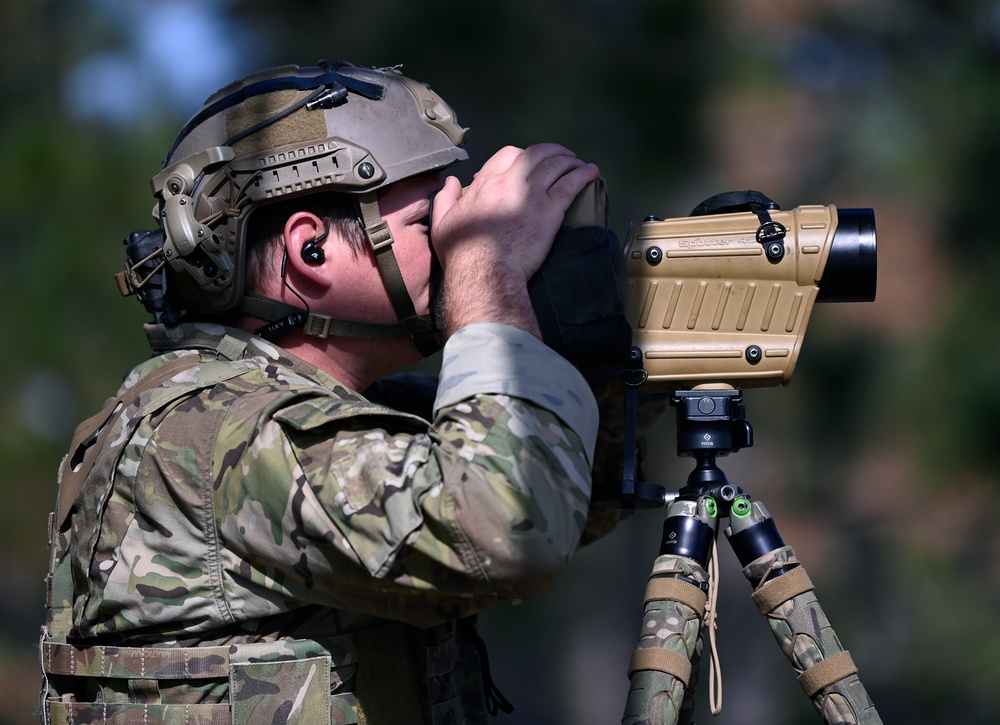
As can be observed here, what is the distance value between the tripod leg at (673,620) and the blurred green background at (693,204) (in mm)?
3189

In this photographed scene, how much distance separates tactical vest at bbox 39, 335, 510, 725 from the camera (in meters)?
1.80

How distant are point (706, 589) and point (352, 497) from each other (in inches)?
29.0

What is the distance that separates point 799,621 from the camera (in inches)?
79.6

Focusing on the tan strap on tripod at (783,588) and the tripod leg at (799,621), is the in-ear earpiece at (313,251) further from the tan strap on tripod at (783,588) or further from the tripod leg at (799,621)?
the tan strap on tripod at (783,588)

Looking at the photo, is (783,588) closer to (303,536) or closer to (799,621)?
(799,621)

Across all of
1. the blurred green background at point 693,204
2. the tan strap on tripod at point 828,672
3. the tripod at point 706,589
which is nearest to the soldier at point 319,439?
the tripod at point 706,589

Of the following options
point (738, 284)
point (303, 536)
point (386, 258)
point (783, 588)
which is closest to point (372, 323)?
point (386, 258)

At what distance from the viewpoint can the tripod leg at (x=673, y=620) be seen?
77.5 inches

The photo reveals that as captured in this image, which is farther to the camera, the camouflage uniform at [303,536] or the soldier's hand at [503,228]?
the soldier's hand at [503,228]

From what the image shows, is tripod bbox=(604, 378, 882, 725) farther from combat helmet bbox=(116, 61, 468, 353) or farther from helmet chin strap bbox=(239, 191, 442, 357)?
combat helmet bbox=(116, 61, 468, 353)

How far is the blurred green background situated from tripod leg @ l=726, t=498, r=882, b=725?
10.3ft

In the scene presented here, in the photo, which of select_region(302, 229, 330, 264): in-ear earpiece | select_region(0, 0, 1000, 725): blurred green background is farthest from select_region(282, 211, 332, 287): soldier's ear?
select_region(0, 0, 1000, 725): blurred green background

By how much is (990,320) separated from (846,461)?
1.07 meters

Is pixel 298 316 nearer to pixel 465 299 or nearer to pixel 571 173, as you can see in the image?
pixel 465 299
